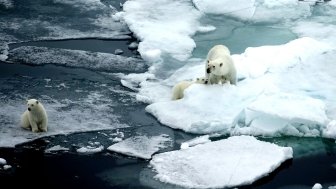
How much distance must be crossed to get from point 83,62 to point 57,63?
1.29ft

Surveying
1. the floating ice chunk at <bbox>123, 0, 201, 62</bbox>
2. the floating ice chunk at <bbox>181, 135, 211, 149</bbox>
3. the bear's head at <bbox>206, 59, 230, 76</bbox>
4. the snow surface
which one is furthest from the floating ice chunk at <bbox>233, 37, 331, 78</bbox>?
the floating ice chunk at <bbox>181, 135, 211, 149</bbox>

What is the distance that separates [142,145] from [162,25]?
445 cm

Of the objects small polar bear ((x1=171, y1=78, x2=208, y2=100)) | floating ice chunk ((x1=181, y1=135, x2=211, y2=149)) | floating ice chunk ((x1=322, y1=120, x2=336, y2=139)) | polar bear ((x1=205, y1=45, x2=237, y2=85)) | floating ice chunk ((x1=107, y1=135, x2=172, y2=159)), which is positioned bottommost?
floating ice chunk ((x1=107, y1=135, x2=172, y2=159))

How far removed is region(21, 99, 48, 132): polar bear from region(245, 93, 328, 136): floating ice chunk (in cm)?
235

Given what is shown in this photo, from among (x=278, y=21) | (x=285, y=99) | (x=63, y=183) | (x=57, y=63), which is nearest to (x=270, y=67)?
(x=285, y=99)

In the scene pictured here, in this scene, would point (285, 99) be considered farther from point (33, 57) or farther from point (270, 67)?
point (33, 57)

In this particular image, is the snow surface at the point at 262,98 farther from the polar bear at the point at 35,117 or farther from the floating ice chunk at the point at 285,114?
the polar bear at the point at 35,117

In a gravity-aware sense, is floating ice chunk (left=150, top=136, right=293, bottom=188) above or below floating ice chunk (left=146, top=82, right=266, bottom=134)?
below

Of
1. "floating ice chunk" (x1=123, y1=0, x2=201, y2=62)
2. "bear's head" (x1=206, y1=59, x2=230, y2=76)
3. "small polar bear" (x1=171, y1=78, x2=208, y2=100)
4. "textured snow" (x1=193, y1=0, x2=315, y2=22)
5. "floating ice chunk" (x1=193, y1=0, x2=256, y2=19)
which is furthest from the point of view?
"floating ice chunk" (x1=193, y1=0, x2=256, y2=19)

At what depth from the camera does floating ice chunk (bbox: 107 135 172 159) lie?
5656mm

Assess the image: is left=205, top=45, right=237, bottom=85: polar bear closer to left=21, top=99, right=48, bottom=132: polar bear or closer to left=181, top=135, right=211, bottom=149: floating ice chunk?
left=181, top=135, right=211, bottom=149: floating ice chunk

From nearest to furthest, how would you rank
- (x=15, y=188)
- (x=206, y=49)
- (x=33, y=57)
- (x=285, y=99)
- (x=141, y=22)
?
(x=15, y=188) → (x=285, y=99) → (x=33, y=57) → (x=206, y=49) → (x=141, y=22)

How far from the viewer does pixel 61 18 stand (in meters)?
10.3

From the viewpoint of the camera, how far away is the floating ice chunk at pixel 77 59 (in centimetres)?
809
